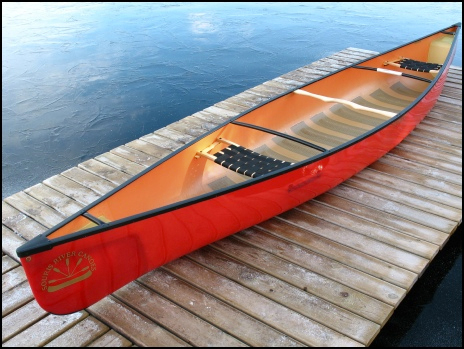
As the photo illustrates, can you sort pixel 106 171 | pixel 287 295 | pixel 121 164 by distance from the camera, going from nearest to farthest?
pixel 287 295 < pixel 106 171 < pixel 121 164

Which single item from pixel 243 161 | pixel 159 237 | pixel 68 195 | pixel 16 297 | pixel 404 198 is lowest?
pixel 16 297

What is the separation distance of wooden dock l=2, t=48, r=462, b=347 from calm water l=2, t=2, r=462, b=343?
1.24m

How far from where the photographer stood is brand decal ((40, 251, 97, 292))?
2029 mm

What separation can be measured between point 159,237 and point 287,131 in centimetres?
194

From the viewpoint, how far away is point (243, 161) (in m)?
3.01

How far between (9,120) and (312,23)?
660cm

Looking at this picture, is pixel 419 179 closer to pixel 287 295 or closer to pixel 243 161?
pixel 243 161

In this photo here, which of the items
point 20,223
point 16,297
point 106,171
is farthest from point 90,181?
point 16,297

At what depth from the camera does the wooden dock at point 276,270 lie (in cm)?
230

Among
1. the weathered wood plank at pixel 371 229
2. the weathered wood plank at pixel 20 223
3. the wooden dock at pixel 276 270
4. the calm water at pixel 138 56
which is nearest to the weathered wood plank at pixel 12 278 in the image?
the wooden dock at pixel 276 270

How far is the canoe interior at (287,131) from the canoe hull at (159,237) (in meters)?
0.16

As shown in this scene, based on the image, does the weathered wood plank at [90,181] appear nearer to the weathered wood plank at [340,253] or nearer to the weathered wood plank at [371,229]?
the weathered wood plank at [340,253]

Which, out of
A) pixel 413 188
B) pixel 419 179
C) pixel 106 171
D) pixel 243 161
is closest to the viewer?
pixel 243 161

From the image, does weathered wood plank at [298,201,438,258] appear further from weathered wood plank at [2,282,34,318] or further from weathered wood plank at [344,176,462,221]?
weathered wood plank at [2,282,34,318]
